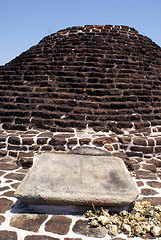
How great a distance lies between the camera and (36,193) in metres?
2.24

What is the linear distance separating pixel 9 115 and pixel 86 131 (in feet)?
6.25

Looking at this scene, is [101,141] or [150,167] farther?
[101,141]

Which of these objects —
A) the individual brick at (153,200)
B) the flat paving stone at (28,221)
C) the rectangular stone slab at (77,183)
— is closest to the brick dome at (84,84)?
the rectangular stone slab at (77,183)

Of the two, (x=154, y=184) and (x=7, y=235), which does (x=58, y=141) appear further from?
(x=7, y=235)

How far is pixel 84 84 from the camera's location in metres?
5.05

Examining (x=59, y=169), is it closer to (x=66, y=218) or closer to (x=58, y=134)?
(x=66, y=218)

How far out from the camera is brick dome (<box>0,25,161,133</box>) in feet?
15.1

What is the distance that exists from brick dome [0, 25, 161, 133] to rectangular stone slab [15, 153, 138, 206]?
54.9 inches

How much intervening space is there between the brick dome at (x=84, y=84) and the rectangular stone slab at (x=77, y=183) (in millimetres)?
1395

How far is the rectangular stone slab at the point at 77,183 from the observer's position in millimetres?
2219

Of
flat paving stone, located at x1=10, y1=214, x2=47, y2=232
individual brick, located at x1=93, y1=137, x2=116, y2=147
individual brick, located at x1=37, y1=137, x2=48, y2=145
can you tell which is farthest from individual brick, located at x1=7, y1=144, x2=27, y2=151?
flat paving stone, located at x1=10, y1=214, x2=47, y2=232

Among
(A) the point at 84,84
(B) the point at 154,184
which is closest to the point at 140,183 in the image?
(B) the point at 154,184

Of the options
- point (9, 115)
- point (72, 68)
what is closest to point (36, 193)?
point (9, 115)

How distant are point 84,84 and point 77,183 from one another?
3078mm
